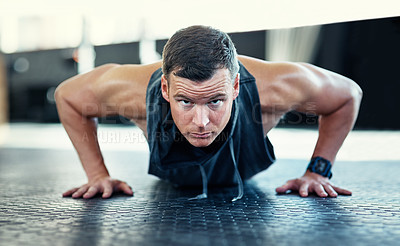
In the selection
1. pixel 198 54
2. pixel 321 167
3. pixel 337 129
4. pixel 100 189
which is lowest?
pixel 100 189

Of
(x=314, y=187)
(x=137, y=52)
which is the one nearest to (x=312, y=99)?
(x=314, y=187)

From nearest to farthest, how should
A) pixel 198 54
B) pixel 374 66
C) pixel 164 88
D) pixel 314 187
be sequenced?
pixel 198 54
pixel 164 88
pixel 314 187
pixel 374 66

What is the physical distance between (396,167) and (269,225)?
3.44 ft

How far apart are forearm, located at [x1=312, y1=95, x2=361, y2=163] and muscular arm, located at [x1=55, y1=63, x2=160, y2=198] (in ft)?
1.87

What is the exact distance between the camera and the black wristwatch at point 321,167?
116 cm

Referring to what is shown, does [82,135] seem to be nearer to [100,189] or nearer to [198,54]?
[100,189]

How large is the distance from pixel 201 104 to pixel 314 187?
46 centimetres

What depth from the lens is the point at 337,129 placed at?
3.93ft

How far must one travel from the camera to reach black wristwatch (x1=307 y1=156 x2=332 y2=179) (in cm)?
116

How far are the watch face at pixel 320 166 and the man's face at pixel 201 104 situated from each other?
1.29 ft

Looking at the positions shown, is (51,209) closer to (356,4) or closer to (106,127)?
(356,4)

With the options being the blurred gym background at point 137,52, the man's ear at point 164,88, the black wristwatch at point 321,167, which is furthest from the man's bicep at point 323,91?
the blurred gym background at point 137,52

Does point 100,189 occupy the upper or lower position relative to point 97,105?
lower

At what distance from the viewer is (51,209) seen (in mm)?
957
